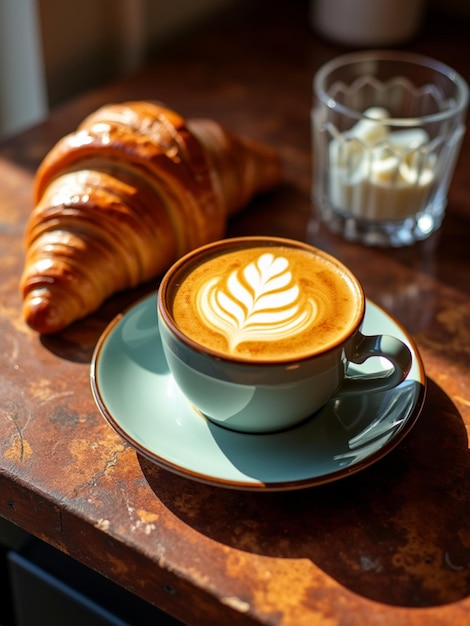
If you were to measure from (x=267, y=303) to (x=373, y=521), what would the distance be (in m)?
0.19

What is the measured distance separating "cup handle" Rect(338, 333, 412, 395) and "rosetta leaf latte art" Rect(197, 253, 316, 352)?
0.05 m

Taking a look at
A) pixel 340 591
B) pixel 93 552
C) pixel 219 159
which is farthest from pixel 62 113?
pixel 340 591

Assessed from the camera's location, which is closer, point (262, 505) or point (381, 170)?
point (262, 505)

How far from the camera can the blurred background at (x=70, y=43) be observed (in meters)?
1.26

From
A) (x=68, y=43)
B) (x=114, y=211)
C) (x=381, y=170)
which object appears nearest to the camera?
(x=114, y=211)

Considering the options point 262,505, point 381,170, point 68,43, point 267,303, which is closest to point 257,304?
point 267,303

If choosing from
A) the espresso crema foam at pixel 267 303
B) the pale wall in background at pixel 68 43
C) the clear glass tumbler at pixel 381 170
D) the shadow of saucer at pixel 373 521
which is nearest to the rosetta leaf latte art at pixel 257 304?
the espresso crema foam at pixel 267 303

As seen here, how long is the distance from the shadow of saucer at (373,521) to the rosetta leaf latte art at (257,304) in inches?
5.0

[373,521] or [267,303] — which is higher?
[267,303]

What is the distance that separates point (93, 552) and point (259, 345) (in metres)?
0.21

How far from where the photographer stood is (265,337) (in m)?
0.65

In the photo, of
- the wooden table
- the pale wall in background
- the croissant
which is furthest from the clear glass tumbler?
the pale wall in background

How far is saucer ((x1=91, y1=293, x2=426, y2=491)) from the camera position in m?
0.62

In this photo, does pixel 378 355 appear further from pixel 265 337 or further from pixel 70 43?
pixel 70 43
